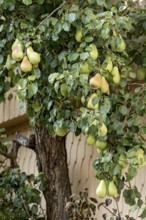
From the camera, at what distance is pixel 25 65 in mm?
2490

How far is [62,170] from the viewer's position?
360 centimetres

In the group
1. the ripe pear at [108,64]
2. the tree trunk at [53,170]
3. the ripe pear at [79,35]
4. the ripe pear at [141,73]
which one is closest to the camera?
the ripe pear at [108,64]

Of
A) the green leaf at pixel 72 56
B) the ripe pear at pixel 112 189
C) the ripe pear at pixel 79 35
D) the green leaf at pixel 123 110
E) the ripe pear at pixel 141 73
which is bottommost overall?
the ripe pear at pixel 112 189

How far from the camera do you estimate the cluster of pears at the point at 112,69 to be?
2.41 m

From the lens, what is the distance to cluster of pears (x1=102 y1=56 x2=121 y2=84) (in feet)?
7.90

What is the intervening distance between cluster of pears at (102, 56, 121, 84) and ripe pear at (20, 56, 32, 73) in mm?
376

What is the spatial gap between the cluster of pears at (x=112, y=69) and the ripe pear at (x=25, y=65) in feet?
1.23

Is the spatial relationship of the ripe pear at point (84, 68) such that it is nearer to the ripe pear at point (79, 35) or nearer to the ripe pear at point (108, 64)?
the ripe pear at point (108, 64)

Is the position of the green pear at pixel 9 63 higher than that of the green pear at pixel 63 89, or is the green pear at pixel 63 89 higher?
the green pear at pixel 9 63

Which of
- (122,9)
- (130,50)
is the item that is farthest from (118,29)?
(130,50)

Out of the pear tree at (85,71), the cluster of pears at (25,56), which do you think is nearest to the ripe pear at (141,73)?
the pear tree at (85,71)

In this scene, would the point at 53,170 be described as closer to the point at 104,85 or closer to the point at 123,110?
the point at 123,110

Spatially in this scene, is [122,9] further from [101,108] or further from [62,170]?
[62,170]

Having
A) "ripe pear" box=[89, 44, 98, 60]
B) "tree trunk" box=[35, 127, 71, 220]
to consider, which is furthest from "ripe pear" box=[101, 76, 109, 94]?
"tree trunk" box=[35, 127, 71, 220]
